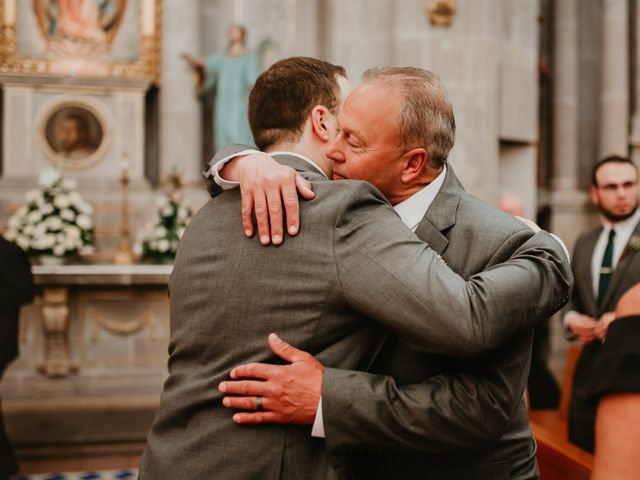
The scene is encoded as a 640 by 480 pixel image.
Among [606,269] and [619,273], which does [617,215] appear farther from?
[619,273]

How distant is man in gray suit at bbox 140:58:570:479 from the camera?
4.84ft

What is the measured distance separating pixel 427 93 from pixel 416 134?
3.4 inches

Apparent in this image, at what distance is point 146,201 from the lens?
8.06 m

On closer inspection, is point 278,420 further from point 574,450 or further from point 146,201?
point 146,201

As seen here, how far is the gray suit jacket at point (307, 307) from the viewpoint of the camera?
148 cm

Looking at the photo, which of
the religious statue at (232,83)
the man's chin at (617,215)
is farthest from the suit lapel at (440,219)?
the religious statue at (232,83)

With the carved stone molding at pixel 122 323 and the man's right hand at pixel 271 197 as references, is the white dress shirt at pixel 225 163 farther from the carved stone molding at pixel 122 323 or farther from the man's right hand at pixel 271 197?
the carved stone molding at pixel 122 323

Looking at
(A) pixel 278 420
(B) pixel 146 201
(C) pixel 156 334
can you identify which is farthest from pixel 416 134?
(B) pixel 146 201

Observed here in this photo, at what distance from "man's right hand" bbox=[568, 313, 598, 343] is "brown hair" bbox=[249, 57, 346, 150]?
8.45 feet

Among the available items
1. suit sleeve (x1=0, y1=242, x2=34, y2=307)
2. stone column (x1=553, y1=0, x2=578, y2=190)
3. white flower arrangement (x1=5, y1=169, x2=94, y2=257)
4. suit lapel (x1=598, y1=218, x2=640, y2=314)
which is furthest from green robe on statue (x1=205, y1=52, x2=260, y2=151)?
suit lapel (x1=598, y1=218, x2=640, y2=314)

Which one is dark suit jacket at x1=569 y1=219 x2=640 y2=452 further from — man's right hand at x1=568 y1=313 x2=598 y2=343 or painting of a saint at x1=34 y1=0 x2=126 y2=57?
painting of a saint at x1=34 y1=0 x2=126 y2=57

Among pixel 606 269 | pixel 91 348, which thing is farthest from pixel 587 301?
pixel 91 348

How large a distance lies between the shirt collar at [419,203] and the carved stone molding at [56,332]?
18.5ft

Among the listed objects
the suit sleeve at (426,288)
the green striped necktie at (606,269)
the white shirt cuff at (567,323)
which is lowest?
the white shirt cuff at (567,323)
